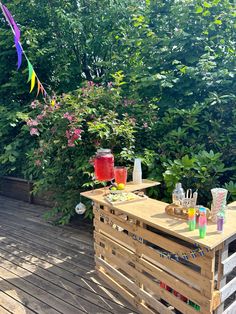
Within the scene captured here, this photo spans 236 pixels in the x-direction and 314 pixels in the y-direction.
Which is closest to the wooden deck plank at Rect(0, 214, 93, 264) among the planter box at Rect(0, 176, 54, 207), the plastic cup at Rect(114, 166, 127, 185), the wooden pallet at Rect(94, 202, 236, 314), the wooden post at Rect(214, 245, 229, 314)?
the wooden pallet at Rect(94, 202, 236, 314)

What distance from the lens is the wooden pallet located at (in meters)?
1.60

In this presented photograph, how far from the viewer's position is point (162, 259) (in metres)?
1.83

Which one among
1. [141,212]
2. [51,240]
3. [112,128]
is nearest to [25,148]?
[51,240]

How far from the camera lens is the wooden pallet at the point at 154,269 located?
160cm

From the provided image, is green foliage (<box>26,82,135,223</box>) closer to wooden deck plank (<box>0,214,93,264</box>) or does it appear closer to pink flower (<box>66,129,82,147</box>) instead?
pink flower (<box>66,129,82,147</box>)

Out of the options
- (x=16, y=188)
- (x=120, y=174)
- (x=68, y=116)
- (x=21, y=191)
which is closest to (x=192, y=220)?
(x=120, y=174)

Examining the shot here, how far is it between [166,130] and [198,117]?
0.38 m

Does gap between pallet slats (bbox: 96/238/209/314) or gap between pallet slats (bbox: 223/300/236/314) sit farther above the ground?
gap between pallet slats (bbox: 96/238/209/314)

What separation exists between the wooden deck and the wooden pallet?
162 mm

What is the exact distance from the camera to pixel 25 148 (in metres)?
4.46

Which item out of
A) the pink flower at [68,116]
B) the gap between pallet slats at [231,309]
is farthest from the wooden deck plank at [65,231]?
the gap between pallet slats at [231,309]

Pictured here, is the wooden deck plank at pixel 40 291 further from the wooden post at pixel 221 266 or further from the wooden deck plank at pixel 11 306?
the wooden post at pixel 221 266

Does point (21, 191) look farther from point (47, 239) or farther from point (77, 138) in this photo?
point (77, 138)

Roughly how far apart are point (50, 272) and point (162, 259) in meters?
1.31
